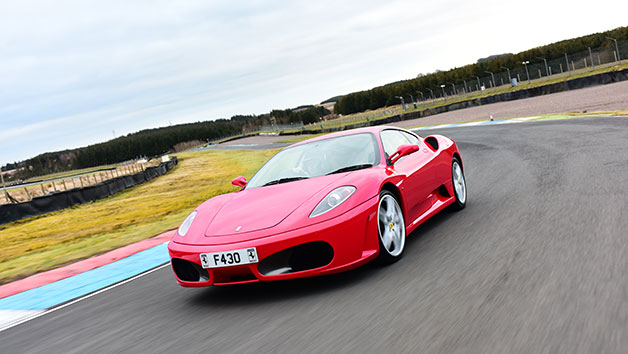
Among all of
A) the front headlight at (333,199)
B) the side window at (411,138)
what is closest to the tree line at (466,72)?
the side window at (411,138)

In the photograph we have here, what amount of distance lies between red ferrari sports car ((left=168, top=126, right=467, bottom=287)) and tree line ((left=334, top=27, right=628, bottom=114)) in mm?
109575

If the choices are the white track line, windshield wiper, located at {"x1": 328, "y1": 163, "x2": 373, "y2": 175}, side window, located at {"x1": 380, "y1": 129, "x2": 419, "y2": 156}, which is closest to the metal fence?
side window, located at {"x1": 380, "y1": 129, "x2": 419, "y2": 156}

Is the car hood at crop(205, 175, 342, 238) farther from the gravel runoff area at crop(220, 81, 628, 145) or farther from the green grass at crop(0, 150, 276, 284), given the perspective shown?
the gravel runoff area at crop(220, 81, 628, 145)

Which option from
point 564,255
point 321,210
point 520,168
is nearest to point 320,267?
point 321,210

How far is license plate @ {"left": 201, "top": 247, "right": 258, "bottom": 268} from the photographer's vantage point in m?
4.11

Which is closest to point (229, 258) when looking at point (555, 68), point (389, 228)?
point (389, 228)

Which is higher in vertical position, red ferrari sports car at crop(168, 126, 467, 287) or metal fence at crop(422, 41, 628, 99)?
red ferrari sports car at crop(168, 126, 467, 287)

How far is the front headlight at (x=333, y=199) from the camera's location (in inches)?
172

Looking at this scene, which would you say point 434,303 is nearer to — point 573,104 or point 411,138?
point 411,138

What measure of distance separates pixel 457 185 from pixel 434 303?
11.5 feet

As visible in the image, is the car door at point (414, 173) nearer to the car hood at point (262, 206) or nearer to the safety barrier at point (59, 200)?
the car hood at point (262, 206)

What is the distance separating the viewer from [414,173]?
565cm

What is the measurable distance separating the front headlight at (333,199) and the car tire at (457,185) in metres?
2.45

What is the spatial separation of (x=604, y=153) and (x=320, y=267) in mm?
6898
